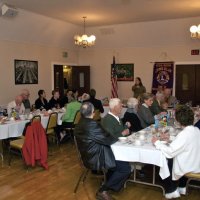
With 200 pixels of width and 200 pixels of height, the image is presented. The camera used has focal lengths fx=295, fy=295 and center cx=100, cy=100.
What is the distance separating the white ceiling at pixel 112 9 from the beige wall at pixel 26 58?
1.43m

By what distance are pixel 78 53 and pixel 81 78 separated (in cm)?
108

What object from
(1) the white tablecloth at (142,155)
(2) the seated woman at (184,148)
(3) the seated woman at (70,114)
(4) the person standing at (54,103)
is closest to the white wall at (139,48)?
(4) the person standing at (54,103)

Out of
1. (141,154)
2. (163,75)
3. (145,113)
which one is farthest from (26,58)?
(141,154)

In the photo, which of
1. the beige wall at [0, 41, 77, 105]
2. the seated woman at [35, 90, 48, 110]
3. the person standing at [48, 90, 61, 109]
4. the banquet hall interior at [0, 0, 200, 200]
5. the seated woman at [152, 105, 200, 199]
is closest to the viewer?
the seated woman at [152, 105, 200, 199]

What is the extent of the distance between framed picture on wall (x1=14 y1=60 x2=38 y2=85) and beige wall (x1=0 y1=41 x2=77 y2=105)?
13cm

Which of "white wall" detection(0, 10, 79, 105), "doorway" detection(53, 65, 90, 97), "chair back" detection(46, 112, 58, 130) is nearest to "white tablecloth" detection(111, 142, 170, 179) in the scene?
"chair back" detection(46, 112, 58, 130)

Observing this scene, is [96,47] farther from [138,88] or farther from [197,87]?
[197,87]

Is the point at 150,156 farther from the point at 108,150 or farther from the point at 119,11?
the point at 119,11

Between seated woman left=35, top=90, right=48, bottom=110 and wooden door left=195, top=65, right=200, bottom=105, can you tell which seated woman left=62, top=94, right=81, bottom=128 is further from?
wooden door left=195, top=65, right=200, bottom=105

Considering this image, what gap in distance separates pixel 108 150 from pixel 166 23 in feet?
22.9

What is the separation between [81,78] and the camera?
12.4 meters

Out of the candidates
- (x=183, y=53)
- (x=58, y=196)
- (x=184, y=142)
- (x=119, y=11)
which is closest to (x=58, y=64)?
(x=119, y=11)

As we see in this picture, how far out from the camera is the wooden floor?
4066 mm

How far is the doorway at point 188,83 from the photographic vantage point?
1044 centimetres
